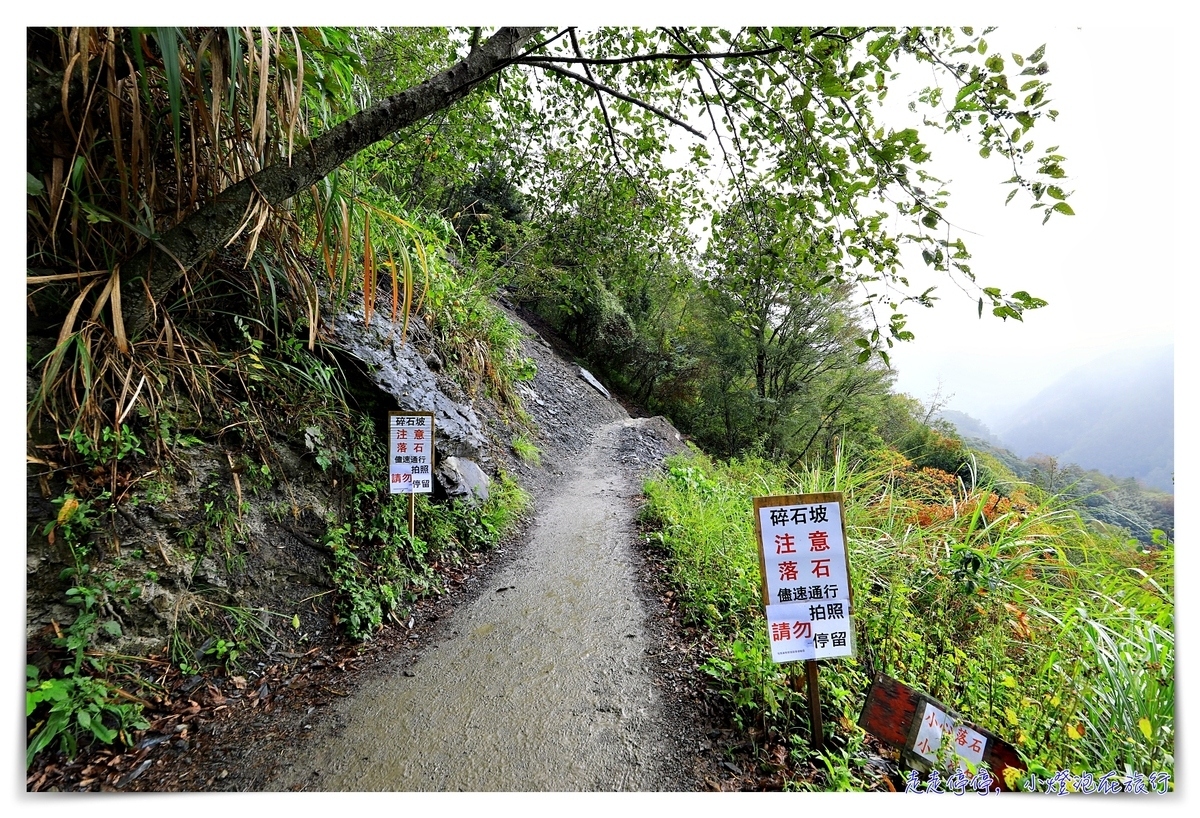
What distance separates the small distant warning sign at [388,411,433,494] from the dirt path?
0.91m

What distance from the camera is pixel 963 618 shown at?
2229 mm

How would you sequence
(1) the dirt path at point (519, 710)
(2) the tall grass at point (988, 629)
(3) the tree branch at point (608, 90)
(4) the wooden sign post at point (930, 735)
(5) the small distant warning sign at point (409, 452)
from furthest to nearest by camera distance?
(5) the small distant warning sign at point (409, 452) → (3) the tree branch at point (608, 90) → (1) the dirt path at point (519, 710) → (2) the tall grass at point (988, 629) → (4) the wooden sign post at point (930, 735)

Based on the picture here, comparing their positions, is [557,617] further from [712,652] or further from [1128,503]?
[1128,503]

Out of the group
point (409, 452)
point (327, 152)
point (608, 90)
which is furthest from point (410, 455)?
point (608, 90)

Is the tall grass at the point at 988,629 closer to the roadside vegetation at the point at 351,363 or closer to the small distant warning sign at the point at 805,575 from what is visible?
the roadside vegetation at the point at 351,363

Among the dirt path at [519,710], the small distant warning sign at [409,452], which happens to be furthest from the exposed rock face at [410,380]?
the dirt path at [519,710]

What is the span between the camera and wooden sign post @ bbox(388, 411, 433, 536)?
285 cm

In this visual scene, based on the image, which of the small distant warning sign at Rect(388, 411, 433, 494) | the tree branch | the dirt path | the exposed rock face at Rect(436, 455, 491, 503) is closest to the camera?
the dirt path

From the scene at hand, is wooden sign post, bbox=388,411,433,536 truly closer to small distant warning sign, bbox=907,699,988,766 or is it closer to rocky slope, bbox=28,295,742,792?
rocky slope, bbox=28,295,742,792

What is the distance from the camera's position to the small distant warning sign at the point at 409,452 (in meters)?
2.85

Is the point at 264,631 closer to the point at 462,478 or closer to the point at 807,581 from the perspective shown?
the point at 462,478

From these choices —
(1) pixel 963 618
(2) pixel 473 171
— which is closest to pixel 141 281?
(2) pixel 473 171

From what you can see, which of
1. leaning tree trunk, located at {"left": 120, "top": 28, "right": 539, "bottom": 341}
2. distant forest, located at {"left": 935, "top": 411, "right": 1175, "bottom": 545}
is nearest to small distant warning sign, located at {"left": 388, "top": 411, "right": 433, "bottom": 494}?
leaning tree trunk, located at {"left": 120, "top": 28, "right": 539, "bottom": 341}

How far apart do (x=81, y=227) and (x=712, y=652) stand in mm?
3595
